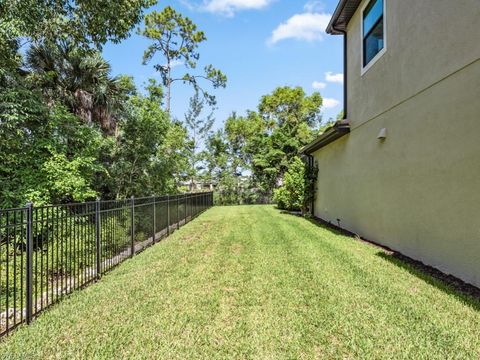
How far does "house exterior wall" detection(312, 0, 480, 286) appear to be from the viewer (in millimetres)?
3887

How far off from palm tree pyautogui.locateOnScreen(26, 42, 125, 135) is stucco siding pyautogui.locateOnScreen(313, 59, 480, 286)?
935 centimetres

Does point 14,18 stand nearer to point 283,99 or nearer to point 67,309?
point 67,309

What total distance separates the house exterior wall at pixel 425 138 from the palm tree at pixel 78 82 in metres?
8.99

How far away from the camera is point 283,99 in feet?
94.9

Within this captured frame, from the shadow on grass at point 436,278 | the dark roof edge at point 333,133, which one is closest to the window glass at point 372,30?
the dark roof edge at point 333,133

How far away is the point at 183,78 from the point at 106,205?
58.4ft

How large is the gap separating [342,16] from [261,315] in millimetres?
8593

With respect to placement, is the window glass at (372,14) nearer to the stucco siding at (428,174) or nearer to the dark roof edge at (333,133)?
the stucco siding at (428,174)

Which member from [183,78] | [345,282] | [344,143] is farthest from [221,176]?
[345,282]

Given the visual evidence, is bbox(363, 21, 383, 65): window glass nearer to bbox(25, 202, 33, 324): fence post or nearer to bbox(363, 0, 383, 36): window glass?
bbox(363, 0, 383, 36): window glass

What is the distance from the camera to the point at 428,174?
4746 mm

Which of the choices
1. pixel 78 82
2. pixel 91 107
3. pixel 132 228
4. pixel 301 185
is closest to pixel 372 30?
pixel 301 185

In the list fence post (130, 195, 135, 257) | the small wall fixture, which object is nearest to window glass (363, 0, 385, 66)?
the small wall fixture

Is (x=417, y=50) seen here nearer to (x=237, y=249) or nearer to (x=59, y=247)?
(x=237, y=249)
